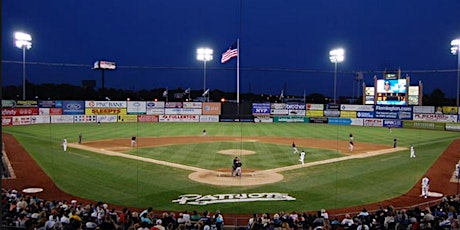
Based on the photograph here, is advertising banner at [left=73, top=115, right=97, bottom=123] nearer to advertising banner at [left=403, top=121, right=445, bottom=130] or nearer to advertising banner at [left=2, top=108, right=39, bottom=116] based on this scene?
advertising banner at [left=2, top=108, right=39, bottom=116]

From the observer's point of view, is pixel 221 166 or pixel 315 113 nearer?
pixel 221 166

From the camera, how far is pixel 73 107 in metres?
52.9

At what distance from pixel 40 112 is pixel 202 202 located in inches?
1627

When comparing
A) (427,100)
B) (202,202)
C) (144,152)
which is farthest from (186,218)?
(427,100)

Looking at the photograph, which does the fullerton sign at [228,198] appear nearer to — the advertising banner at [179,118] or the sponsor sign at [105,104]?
the sponsor sign at [105,104]

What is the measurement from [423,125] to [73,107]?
151 feet

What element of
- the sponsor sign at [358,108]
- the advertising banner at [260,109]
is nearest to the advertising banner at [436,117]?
the sponsor sign at [358,108]

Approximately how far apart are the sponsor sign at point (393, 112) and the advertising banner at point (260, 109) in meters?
15.7

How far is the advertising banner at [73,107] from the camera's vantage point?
2058 inches

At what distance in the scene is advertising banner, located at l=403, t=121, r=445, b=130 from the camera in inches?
2028

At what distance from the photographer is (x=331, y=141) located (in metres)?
38.1

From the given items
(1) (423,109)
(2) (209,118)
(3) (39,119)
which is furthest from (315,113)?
(3) (39,119)

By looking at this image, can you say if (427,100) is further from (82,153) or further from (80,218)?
(80,218)

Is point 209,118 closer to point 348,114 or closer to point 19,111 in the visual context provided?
point 348,114
